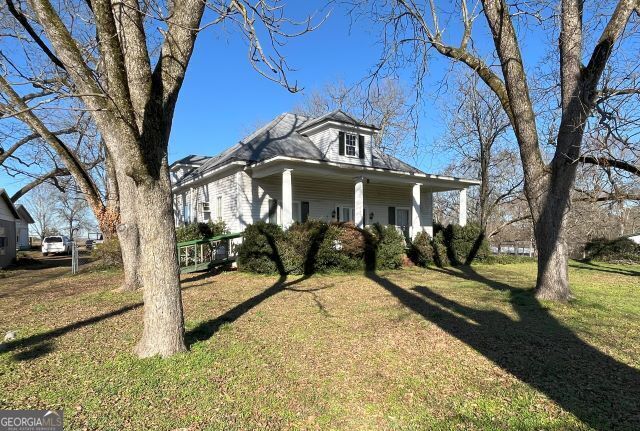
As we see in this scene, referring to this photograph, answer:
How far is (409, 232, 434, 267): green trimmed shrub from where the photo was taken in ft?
50.6

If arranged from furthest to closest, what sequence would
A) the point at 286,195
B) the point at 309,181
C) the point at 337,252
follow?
1. the point at 309,181
2. the point at 286,195
3. the point at 337,252

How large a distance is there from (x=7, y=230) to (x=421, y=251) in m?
22.2

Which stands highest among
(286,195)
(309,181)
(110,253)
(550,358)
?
(309,181)

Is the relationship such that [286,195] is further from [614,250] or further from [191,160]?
[614,250]

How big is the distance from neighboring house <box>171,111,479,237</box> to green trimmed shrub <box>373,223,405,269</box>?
60.3 inches

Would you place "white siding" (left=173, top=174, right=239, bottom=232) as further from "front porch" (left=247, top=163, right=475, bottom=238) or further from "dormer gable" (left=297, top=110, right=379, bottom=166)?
"dormer gable" (left=297, top=110, right=379, bottom=166)

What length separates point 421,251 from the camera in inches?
606

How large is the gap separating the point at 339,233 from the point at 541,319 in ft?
23.6

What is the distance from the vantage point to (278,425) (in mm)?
3242

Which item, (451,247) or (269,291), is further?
(451,247)

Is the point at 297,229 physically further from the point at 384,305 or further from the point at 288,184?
the point at 384,305

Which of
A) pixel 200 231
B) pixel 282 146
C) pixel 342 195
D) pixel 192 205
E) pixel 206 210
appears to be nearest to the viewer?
pixel 200 231

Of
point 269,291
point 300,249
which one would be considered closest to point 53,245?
point 300,249

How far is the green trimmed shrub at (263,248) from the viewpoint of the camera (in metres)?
12.3
